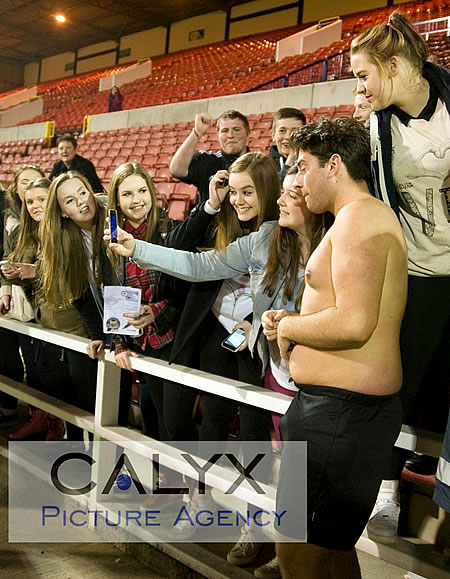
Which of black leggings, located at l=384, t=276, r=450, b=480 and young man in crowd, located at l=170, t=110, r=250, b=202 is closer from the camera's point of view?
black leggings, located at l=384, t=276, r=450, b=480

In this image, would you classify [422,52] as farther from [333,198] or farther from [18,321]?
[18,321]

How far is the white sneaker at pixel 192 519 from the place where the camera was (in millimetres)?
2111

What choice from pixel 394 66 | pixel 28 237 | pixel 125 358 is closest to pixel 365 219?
pixel 394 66

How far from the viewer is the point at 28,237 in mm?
2959

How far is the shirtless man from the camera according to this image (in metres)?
1.20

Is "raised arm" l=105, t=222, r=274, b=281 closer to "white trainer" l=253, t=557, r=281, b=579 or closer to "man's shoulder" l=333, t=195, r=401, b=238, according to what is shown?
"man's shoulder" l=333, t=195, r=401, b=238

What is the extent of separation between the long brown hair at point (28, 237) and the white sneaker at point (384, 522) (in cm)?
217

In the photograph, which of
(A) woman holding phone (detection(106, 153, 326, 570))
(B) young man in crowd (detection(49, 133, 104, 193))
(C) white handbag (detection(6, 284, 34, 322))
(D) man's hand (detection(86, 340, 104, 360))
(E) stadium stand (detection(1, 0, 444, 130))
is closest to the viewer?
(A) woman holding phone (detection(106, 153, 326, 570))

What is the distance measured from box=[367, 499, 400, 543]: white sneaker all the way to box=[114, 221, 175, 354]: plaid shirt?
42.1 inches

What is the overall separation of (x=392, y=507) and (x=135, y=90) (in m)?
15.5

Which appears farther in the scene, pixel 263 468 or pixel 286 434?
pixel 263 468

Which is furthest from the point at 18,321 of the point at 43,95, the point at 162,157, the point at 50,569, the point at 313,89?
the point at 43,95

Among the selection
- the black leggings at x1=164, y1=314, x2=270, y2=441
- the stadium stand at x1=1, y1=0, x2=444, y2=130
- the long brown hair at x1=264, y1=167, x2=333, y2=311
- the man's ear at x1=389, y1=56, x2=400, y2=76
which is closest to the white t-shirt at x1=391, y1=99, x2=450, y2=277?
the man's ear at x1=389, y1=56, x2=400, y2=76

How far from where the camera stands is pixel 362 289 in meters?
1.18
